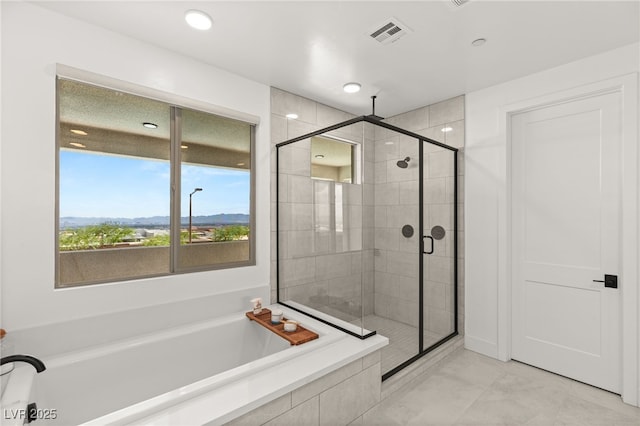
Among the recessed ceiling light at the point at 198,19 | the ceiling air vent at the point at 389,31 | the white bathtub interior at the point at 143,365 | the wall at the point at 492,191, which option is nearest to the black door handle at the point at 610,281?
the wall at the point at 492,191

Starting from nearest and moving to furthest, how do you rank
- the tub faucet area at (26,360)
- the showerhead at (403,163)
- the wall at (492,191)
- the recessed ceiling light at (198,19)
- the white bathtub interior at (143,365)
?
the tub faucet area at (26,360), the white bathtub interior at (143,365), the recessed ceiling light at (198,19), the wall at (492,191), the showerhead at (403,163)

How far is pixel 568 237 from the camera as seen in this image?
2447 millimetres

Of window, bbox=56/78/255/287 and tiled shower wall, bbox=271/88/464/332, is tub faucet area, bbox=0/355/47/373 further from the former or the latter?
tiled shower wall, bbox=271/88/464/332

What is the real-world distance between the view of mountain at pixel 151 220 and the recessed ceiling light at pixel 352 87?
1.53 metres

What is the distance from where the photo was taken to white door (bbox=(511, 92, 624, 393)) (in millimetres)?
2248

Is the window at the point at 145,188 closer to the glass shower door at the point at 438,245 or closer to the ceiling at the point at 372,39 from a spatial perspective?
the ceiling at the point at 372,39

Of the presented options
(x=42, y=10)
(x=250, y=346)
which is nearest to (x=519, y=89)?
(x=250, y=346)

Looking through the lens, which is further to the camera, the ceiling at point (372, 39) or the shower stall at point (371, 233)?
the shower stall at point (371, 233)

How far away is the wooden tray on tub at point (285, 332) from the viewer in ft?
6.63

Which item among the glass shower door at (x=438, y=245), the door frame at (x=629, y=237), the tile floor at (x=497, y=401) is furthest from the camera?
the glass shower door at (x=438, y=245)

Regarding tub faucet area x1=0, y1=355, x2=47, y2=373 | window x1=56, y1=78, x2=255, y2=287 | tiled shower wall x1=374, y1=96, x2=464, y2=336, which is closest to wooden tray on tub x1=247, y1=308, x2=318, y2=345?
window x1=56, y1=78, x2=255, y2=287

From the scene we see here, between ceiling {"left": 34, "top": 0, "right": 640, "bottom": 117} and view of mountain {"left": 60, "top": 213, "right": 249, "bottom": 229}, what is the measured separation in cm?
125

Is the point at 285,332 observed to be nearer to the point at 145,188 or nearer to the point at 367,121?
the point at 145,188

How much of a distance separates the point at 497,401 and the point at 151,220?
2.86 m
